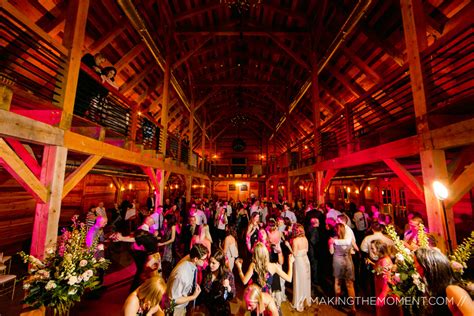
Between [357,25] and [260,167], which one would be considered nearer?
[357,25]

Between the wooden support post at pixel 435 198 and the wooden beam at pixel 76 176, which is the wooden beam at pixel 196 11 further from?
the wooden support post at pixel 435 198

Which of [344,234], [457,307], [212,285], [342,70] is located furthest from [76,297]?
[342,70]

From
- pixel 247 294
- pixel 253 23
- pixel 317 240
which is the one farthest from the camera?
pixel 253 23

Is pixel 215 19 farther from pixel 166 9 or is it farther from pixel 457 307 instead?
pixel 457 307

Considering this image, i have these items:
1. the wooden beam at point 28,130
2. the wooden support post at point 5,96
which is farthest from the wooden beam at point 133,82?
the wooden support post at point 5,96

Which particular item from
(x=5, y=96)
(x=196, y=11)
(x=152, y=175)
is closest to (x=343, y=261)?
(x=5, y=96)

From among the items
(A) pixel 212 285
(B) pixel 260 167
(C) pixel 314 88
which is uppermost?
(C) pixel 314 88

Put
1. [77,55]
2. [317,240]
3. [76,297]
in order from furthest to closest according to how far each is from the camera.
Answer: [317,240]
[77,55]
[76,297]

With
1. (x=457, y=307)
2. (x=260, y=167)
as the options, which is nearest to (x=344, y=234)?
(x=457, y=307)

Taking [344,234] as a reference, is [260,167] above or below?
above

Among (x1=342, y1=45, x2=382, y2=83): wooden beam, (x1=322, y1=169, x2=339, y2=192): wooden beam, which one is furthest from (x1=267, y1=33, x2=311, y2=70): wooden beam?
(x1=322, y1=169, x2=339, y2=192): wooden beam

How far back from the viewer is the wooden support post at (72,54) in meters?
3.01

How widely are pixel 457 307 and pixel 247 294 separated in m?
1.96

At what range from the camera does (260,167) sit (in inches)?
788
